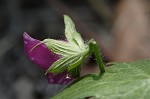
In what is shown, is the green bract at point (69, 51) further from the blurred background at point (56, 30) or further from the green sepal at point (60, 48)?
the blurred background at point (56, 30)

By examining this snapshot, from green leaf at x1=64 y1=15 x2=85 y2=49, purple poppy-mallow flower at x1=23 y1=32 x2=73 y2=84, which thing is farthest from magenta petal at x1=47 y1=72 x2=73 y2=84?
green leaf at x1=64 y1=15 x2=85 y2=49

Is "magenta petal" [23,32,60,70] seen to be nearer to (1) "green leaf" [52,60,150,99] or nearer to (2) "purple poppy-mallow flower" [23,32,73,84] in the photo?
(2) "purple poppy-mallow flower" [23,32,73,84]

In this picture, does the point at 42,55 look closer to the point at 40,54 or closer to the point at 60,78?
the point at 40,54

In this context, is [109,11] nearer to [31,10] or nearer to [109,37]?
[109,37]

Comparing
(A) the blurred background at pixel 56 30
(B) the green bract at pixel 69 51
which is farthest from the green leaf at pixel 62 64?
(A) the blurred background at pixel 56 30

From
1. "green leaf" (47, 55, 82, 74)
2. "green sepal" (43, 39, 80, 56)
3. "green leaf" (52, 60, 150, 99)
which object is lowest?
"green leaf" (52, 60, 150, 99)

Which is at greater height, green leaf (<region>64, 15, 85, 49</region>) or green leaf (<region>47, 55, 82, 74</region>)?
green leaf (<region>64, 15, 85, 49</region>)

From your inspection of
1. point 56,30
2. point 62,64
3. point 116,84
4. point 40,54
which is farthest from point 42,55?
point 56,30
